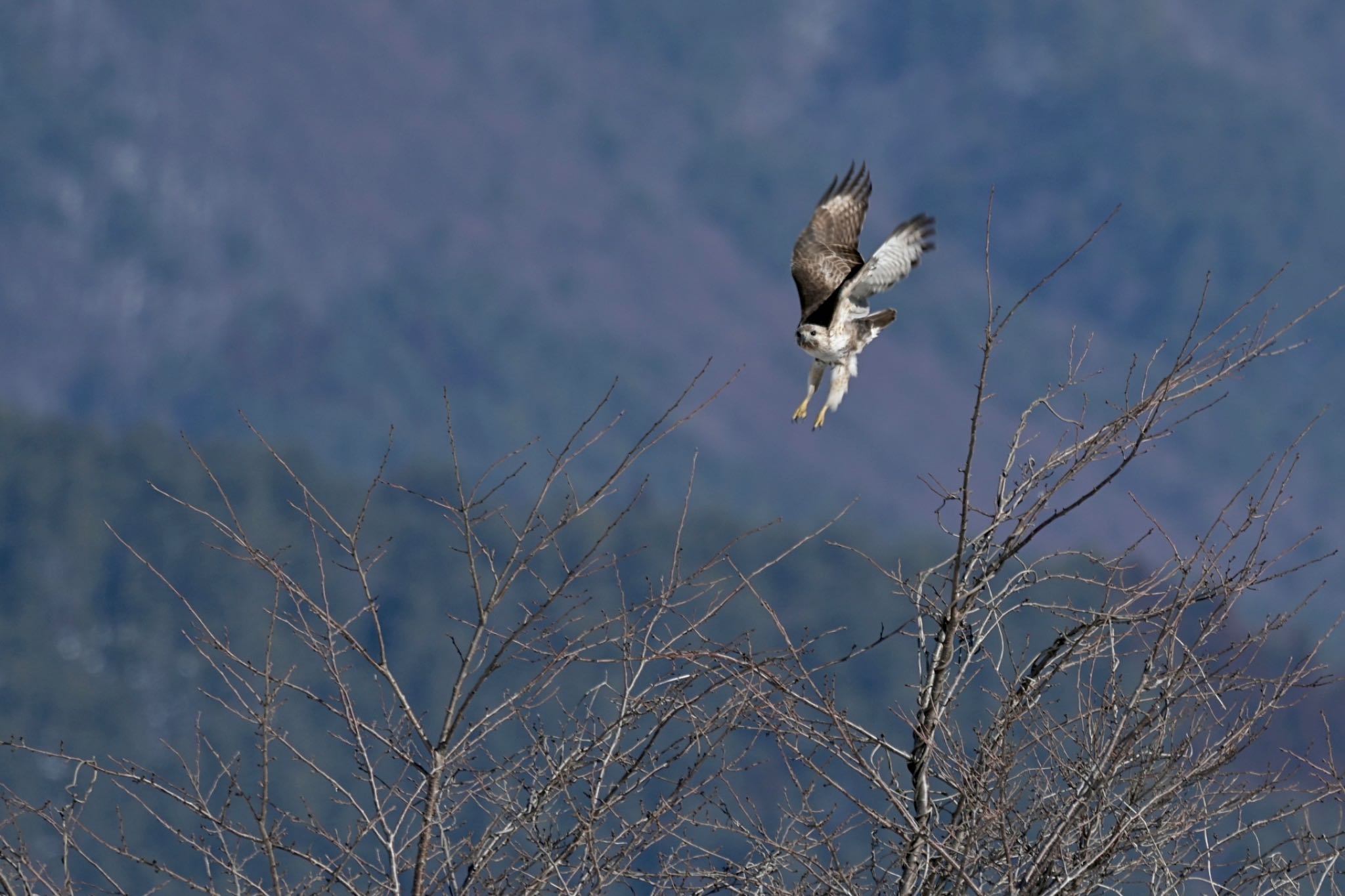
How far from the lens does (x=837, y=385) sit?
12.7m

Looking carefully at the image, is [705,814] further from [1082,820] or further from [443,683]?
[443,683]

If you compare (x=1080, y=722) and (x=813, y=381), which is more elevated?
(x=813, y=381)

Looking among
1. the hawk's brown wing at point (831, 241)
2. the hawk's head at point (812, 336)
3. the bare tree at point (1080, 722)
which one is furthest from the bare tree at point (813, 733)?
the hawk's brown wing at point (831, 241)

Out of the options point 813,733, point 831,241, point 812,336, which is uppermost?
point 831,241

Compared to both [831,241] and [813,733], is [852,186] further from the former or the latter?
[813,733]

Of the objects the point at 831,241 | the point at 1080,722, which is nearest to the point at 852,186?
the point at 831,241

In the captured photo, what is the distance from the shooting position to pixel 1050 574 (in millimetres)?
7164

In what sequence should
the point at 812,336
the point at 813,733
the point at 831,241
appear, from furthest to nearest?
the point at 831,241, the point at 812,336, the point at 813,733

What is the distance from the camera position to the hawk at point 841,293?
40.2 ft

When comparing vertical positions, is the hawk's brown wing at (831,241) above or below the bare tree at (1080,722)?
above

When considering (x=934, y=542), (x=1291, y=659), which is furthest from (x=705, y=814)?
(x=934, y=542)

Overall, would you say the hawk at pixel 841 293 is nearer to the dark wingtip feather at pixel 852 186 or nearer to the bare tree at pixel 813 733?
the dark wingtip feather at pixel 852 186

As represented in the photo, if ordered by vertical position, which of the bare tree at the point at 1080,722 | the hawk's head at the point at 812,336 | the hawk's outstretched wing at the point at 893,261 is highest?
the hawk's outstretched wing at the point at 893,261

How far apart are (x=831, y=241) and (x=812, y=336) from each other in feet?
6.77
